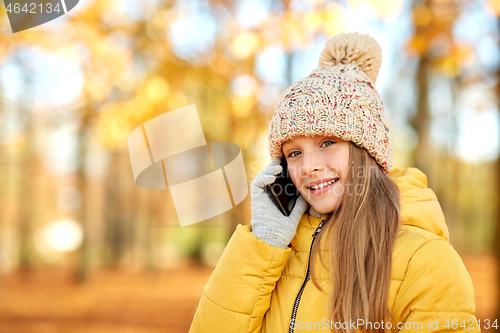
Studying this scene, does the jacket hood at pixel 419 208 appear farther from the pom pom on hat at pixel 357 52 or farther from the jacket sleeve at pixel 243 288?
the pom pom on hat at pixel 357 52

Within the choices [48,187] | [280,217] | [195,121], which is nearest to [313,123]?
[280,217]

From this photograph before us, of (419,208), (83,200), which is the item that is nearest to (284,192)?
(419,208)

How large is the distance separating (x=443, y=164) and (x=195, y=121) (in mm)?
15912

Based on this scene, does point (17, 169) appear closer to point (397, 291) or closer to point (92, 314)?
point (92, 314)

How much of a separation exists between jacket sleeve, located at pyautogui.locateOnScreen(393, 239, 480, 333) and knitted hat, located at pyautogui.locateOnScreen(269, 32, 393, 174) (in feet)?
2.06

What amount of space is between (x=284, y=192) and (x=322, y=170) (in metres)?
0.36

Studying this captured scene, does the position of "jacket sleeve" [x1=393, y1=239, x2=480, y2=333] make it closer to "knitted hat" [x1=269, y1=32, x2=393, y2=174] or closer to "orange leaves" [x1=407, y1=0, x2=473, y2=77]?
"knitted hat" [x1=269, y1=32, x2=393, y2=174]

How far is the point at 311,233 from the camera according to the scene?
6.43 ft

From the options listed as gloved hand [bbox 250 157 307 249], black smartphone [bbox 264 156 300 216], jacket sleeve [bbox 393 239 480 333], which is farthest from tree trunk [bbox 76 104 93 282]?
jacket sleeve [bbox 393 239 480 333]

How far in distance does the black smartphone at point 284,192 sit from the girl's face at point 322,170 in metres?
0.13

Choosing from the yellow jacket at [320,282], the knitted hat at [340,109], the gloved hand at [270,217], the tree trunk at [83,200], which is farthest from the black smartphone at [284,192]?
the tree trunk at [83,200]

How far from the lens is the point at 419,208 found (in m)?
1.76

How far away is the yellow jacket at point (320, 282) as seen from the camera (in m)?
1.47

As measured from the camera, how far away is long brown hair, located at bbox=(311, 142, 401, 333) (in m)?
1.58
